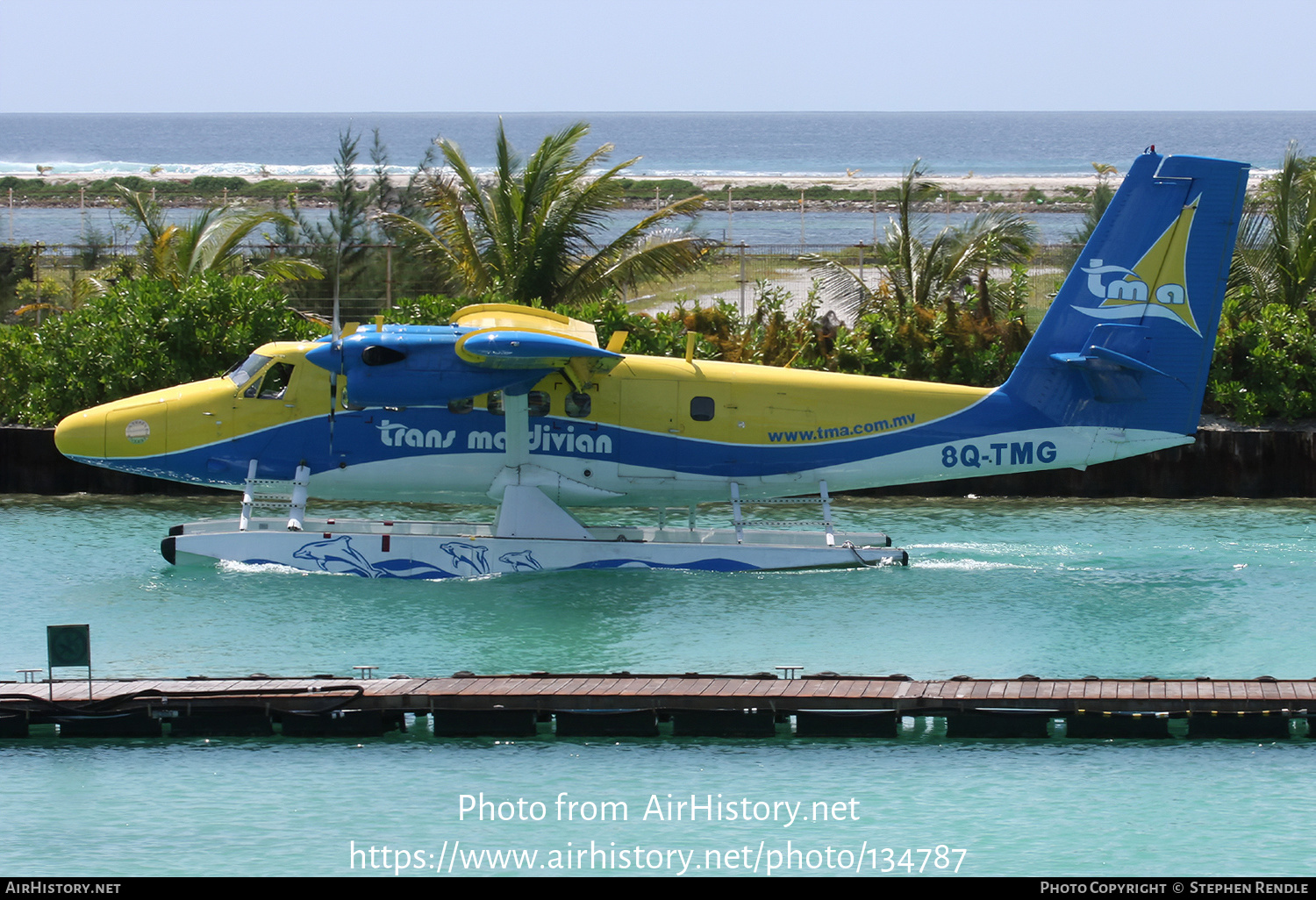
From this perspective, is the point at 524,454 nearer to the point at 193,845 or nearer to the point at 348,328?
the point at 348,328

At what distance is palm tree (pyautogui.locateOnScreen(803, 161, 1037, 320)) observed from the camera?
84.8ft

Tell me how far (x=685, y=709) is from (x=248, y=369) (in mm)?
8179

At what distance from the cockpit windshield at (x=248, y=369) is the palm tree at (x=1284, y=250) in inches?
675

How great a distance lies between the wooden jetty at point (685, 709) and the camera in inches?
486

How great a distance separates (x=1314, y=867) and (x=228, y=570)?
Result: 12.5m

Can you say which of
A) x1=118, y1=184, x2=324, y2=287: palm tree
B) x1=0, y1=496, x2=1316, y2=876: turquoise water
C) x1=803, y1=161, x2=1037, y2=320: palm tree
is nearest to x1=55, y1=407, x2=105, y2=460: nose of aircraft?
x1=0, y1=496, x2=1316, y2=876: turquoise water

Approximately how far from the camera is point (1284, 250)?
25.1m

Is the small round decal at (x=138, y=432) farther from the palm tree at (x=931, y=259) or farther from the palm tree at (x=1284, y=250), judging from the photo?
the palm tree at (x=1284, y=250)

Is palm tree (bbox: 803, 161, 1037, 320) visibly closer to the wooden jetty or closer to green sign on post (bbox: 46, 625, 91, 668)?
the wooden jetty

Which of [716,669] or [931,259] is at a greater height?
[931,259]

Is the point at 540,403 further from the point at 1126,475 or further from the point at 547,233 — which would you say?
the point at 1126,475

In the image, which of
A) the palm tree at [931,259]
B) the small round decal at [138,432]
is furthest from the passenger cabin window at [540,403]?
the palm tree at [931,259]

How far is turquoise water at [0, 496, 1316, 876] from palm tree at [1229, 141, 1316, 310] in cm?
586

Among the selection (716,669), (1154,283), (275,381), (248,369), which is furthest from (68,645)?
(1154,283)
